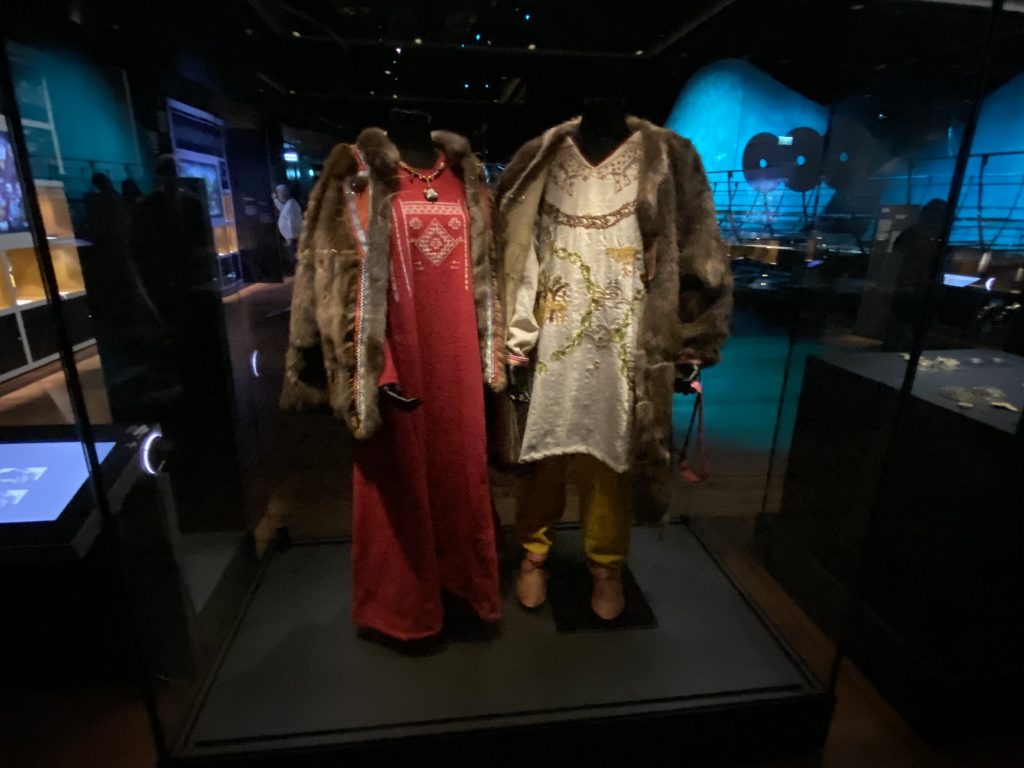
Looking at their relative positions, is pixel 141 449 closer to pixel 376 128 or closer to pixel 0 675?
pixel 0 675

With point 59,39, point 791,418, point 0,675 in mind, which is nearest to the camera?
point 59,39

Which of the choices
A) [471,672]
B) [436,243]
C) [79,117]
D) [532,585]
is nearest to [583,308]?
[436,243]

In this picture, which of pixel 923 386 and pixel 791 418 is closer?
pixel 923 386

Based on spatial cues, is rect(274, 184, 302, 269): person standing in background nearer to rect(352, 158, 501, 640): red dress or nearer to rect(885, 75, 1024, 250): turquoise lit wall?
rect(352, 158, 501, 640): red dress

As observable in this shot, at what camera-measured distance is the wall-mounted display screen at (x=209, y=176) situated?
1.56m

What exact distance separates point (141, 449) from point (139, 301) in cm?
50

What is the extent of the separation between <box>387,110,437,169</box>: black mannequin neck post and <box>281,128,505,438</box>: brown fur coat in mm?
30

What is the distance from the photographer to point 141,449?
1641 millimetres

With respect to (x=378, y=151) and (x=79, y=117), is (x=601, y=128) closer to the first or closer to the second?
(x=378, y=151)

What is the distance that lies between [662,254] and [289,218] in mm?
979

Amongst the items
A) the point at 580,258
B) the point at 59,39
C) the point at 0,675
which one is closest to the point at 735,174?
the point at 580,258

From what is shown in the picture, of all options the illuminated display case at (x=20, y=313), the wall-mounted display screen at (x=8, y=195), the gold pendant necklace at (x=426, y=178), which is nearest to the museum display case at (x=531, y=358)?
the gold pendant necklace at (x=426, y=178)

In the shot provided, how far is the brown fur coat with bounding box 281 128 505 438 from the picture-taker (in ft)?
4.51

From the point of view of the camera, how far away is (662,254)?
1.49 m
